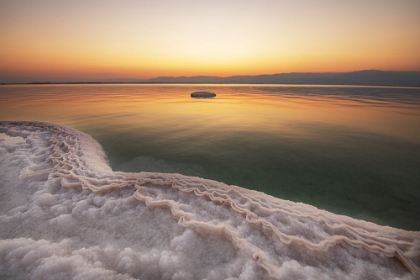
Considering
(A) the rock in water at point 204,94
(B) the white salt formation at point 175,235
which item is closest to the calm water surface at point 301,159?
(B) the white salt formation at point 175,235

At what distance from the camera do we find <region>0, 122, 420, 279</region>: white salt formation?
2645mm

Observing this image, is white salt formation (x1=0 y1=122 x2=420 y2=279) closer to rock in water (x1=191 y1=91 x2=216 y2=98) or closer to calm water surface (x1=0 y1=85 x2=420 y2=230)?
calm water surface (x1=0 y1=85 x2=420 y2=230)

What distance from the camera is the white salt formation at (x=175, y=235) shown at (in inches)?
104

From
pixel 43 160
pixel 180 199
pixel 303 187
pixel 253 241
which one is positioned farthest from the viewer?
pixel 43 160

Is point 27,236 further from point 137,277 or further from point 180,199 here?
point 180,199

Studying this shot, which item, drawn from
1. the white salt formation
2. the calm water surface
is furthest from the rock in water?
the white salt formation

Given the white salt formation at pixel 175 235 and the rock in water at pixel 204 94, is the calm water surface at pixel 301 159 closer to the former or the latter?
the white salt formation at pixel 175 235

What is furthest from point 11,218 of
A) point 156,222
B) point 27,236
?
point 156,222

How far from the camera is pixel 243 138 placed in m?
10.8

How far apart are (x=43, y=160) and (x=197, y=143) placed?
597 centimetres

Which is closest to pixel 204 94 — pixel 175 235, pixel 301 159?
pixel 301 159

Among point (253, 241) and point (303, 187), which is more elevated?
point (253, 241)

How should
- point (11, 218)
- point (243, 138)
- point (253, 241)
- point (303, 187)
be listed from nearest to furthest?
point (253, 241)
point (11, 218)
point (303, 187)
point (243, 138)

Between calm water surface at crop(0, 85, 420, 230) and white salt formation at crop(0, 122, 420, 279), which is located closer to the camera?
white salt formation at crop(0, 122, 420, 279)
